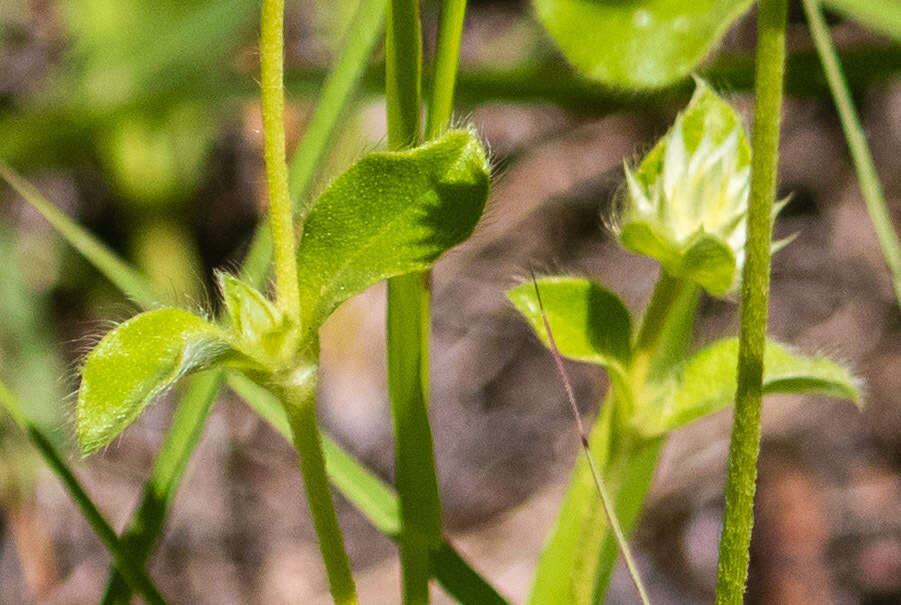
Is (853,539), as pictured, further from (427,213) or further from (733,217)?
(427,213)

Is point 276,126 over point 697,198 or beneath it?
over

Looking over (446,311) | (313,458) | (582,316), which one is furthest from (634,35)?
(446,311)

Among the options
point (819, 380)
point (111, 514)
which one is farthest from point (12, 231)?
point (819, 380)

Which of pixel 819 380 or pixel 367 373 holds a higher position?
pixel 819 380

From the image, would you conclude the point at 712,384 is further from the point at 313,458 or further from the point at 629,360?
the point at 313,458

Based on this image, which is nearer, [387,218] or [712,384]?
[387,218]

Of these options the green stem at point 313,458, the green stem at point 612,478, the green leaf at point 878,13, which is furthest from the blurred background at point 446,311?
the green stem at point 313,458
